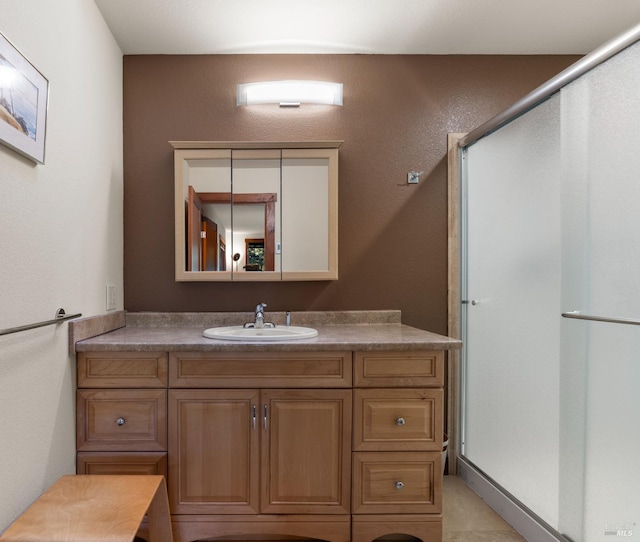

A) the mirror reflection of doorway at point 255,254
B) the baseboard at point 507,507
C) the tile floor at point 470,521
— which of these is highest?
the mirror reflection of doorway at point 255,254

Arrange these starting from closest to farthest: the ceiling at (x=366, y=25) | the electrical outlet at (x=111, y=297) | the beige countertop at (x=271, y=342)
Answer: the beige countertop at (x=271, y=342) → the ceiling at (x=366, y=25) → the electrical outlet at (x=111, y=297)

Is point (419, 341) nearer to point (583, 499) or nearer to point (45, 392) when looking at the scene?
point (583, 499)

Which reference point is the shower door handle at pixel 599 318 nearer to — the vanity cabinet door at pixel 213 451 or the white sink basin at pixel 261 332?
the white sink basin at pixel 261 332

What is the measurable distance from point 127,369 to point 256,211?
0.94 meters

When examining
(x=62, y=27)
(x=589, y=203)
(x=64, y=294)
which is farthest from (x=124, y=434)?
(x=589, y=203)

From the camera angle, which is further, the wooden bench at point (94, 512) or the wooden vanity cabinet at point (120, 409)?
the wooden vanity cabinet at point (120, 409)

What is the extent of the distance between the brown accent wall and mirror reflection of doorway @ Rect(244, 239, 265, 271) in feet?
0.44

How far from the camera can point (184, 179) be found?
207 cm

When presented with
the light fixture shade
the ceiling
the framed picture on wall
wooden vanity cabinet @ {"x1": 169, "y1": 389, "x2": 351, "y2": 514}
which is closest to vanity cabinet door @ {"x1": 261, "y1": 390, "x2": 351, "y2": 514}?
wooden vanity cabinet @ {"x1": 169, "y1": 389, "x2": 351, "y2": 514}

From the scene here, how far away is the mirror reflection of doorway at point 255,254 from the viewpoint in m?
2.07

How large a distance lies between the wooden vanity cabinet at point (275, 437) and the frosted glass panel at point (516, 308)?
420mm

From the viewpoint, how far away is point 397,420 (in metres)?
1.58

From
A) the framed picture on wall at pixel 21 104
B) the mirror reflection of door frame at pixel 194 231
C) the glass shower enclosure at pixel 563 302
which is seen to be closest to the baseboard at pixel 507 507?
the glass shower enclosure at pixel 563 302

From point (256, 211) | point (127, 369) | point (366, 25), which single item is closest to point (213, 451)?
point (127, 369)
